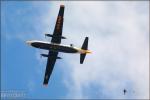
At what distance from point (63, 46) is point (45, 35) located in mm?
6932

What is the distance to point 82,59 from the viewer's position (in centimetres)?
19175

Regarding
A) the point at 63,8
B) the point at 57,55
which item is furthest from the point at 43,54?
the point at 63,8

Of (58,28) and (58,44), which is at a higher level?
(58,28)

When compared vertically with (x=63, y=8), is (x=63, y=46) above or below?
below

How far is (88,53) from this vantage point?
190m

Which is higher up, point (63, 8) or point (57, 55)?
point (63, 8)

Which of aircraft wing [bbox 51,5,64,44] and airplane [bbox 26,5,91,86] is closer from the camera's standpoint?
airplane [bbox 26,5,91,86]

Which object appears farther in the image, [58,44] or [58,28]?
[58,28]

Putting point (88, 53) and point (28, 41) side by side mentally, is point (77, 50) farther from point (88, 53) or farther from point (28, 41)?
point (28, 41)

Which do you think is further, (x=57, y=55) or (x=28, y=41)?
(x=57, y=55)

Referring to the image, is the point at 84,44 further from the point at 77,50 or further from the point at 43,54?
the point at 43,54

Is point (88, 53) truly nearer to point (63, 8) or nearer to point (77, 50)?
point (77, 50)

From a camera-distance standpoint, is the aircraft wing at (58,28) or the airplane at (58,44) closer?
the airplane at (58,44)

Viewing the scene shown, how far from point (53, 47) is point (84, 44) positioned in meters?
10.5
